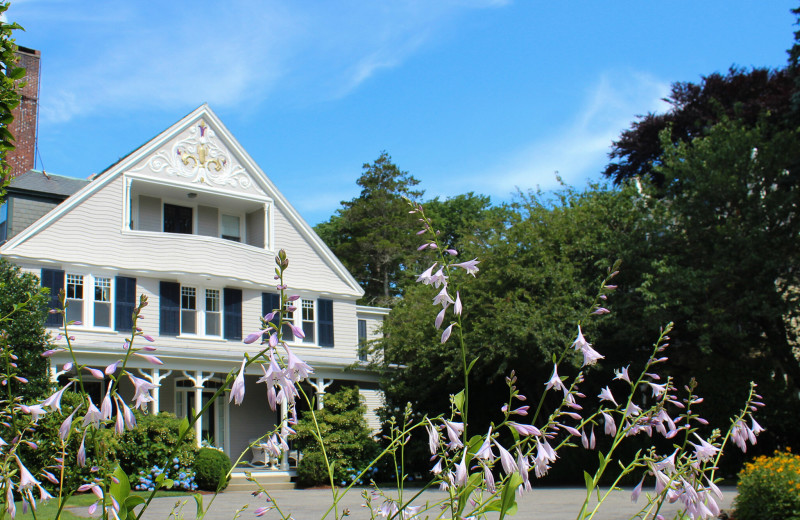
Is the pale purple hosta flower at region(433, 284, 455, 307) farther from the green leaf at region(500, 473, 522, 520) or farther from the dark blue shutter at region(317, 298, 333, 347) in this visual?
the dark blue shutter at region(317, 298, 333, 347)

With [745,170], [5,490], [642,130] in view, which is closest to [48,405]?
[5,490]

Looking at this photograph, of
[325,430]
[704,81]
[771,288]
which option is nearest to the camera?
[771,288]

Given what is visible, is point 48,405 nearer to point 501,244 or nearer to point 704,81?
point 501,244

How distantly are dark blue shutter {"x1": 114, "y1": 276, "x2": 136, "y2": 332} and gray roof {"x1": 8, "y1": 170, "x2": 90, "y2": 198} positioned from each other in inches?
152

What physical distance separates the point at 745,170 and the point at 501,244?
6395 mm

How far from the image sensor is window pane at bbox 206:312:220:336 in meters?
22.3

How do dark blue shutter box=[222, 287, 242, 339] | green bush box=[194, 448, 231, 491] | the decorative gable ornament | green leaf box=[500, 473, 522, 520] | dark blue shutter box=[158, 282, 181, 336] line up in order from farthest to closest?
dark blue shutter box=[222, 287, 242, 339]
the decorative gable ornament
dark blue shutter box=[158, 282, 181, 336]
green bush box=[194, 448, 231, 491]
green leaf box=[500, 473, 522, 520]

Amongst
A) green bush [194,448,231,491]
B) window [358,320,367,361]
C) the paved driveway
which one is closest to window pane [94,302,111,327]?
green bush [194,448,231,491]

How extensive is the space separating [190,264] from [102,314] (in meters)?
2.81

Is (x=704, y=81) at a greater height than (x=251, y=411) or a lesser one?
greater

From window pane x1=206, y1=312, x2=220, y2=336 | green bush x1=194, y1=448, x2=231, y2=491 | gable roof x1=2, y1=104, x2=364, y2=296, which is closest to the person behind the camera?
green bush x1=194, y1=448, x2=231, y2=491

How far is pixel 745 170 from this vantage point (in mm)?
17938

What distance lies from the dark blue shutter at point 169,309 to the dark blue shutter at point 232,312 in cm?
149

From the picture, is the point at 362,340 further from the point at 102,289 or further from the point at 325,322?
the point at 102,289
